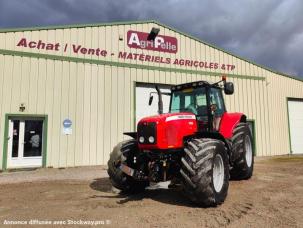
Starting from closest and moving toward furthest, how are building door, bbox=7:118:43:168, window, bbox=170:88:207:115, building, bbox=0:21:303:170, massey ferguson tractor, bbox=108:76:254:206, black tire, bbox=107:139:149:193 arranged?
massey ferguson tractor, bbox=108:76:254:206 < black tire, bbox=107:139:149:193 < window, bbox=170:88:207:115 < building door, bbox=7:118:43:168 < building, bbox=0:21:303:170

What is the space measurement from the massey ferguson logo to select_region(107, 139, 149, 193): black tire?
9.42 metres

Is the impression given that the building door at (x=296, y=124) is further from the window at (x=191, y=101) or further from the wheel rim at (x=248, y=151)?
the window at (x=191, y=101)

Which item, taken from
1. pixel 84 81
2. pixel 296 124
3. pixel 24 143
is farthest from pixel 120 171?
pixel 296 124

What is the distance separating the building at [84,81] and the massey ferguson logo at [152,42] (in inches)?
2.0

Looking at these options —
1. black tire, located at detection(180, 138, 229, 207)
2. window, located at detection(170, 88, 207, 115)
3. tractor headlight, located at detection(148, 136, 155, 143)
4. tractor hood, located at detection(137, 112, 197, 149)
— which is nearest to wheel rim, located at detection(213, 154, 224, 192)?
black tire, located at detection(180, 138, 229, 207)

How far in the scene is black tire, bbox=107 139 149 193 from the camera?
7066 mm

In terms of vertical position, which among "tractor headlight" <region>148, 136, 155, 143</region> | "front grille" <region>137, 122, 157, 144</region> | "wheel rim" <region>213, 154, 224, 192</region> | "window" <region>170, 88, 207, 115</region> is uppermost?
"window" <region>170, 88, 207, 115</region>

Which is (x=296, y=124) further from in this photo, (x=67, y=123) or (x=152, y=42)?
(x=67, y=123)

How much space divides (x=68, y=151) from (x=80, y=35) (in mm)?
5281

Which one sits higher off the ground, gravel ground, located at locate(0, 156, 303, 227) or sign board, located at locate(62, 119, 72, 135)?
sign board, located at locate(62, 119, 72, 135)

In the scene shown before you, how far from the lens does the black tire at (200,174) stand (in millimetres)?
5762

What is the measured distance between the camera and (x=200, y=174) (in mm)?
5781

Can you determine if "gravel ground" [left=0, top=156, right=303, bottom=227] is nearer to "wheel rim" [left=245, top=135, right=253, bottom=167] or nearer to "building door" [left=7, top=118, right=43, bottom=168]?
"wheel rim" [left=245, top=135, right=253, bottom=167]

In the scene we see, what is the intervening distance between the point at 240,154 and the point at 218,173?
2.21 m
